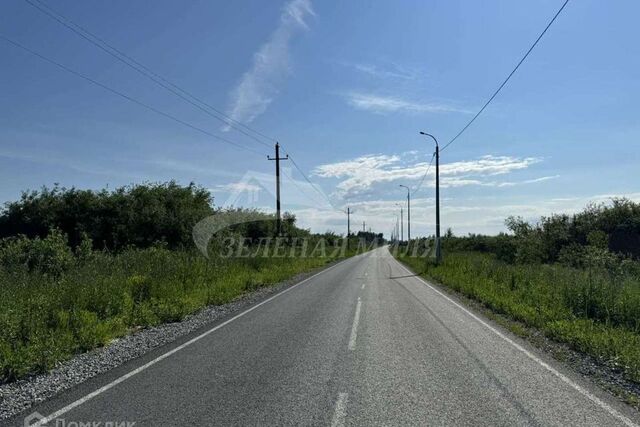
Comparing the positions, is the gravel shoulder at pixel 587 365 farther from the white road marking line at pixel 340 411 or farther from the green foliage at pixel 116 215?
the green foliage at pixel 116 215

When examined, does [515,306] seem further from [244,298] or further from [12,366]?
[12,366]

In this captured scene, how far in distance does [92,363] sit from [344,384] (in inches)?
170

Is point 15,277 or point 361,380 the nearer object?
point 361,380

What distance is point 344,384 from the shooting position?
20.0ft

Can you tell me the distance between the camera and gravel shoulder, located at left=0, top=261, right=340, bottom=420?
584cm

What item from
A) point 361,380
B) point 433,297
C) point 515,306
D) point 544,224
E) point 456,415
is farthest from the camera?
point 544,224

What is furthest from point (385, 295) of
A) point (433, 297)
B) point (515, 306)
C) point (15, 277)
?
point (15, 277)

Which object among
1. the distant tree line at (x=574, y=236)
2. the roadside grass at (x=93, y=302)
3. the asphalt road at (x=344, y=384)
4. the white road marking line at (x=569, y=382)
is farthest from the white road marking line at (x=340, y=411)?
the distant tree line at (x=574, y=236)

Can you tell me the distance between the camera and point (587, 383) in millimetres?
6469

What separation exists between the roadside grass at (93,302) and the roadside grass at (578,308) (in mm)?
9006

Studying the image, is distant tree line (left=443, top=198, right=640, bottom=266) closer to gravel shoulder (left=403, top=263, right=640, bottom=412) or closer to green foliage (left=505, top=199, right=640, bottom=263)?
green foliage (left=505, top=199, right=640, bottom=263)

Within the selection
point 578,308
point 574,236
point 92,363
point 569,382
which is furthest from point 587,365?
point 574,236

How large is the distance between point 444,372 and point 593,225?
4113cm

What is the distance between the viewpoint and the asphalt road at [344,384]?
16.5 feet
